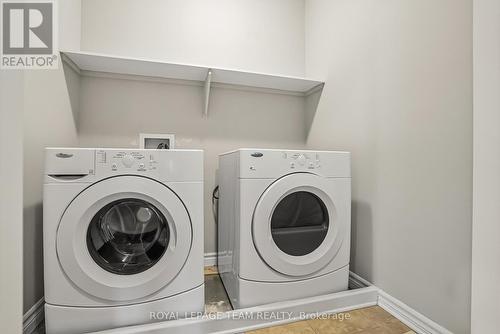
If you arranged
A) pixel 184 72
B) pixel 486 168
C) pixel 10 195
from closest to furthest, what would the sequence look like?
pixel 10 195
pixel 486 168
pixel 184 72

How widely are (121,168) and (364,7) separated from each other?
5.20ft

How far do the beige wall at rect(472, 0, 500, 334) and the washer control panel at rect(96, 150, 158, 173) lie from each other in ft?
3.57

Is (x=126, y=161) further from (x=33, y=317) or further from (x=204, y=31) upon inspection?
(x=204, y=31)

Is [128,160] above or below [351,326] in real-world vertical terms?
above

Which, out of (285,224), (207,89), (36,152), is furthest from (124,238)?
(207,89)

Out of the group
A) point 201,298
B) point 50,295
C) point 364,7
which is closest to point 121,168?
point 50,295

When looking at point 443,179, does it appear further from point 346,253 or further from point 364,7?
point 364,7

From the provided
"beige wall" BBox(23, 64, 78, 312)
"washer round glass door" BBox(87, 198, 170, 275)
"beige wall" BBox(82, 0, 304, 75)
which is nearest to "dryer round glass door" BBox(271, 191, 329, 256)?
"washer round glass door" BBox(87, 198, 170, 275)

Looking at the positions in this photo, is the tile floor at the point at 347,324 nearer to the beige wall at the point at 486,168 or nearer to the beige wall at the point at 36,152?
the beige wall at the point at 36,152

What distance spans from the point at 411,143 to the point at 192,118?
141 cm

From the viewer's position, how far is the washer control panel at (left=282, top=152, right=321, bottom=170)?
3.80 feet

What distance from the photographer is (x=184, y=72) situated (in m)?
1.61

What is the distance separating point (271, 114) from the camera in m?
1.99

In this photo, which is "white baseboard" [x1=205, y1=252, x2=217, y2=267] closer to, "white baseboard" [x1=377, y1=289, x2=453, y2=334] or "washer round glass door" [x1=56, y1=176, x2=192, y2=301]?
"washer round glass door" [x1=56, y1=176, x2=192, y2=301]
